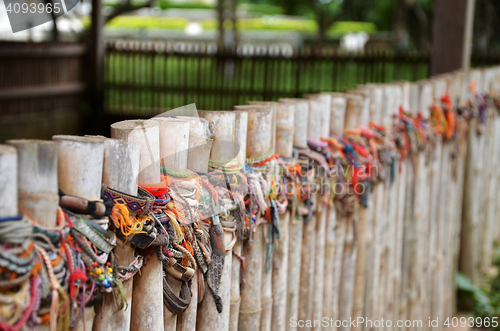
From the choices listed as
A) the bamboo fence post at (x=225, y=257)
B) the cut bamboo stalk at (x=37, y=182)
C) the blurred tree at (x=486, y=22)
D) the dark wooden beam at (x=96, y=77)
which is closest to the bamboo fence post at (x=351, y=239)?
the bamboo fence post at (x=225, y=257)

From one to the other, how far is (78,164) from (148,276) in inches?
15.7

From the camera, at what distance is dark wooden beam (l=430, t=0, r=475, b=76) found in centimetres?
519

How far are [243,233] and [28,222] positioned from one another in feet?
2.76

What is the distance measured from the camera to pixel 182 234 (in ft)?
5.29

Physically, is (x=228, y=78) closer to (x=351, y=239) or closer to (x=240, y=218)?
(x=351, y=239)

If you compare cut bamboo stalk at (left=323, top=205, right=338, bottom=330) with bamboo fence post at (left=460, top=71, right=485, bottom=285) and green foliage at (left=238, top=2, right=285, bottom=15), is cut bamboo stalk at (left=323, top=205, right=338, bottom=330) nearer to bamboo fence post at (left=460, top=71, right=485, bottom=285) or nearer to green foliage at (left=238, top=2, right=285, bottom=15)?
bamboo fence post at (left=460, top=71, right=485, bottom=285)

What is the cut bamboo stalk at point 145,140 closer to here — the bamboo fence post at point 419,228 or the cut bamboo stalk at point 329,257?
the cut bamboo stalk at point 329,257

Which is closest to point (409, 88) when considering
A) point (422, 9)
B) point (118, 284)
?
point (118, 284)

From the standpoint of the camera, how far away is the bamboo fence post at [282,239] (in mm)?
2193

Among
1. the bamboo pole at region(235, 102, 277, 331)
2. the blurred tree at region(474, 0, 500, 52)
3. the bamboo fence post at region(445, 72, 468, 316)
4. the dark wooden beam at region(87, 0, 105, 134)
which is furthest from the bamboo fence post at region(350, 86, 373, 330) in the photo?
the blurred tree at region(474, 0, 500, 52)

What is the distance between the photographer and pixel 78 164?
53.9 inches

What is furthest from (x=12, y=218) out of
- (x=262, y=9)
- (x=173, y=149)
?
(x=262, y=9)

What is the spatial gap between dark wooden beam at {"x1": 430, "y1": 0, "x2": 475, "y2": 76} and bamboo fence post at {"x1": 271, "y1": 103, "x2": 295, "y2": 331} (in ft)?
11.9

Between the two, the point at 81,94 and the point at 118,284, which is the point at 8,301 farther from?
the point at 81,94
